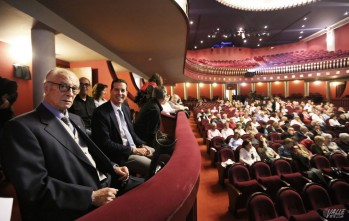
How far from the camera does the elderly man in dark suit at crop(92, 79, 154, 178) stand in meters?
1.96

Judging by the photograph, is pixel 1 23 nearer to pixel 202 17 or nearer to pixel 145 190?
pixel 145 190

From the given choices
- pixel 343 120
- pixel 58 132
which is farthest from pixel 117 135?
pixel 343 120

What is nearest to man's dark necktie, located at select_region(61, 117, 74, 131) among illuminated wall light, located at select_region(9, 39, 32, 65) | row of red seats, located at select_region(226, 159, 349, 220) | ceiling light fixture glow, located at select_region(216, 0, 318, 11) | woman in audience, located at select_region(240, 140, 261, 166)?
row of red seats, located at select_region(226, 159, 349, 220)

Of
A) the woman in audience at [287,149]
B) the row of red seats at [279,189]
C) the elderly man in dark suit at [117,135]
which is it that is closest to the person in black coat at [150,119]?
the elderly man in dark suit at [117,135]

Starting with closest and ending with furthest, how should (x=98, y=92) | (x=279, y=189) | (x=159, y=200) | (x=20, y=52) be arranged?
(x=159, y=200) → (x=279, y=189) → (x=98, y=92) → (x=20, y=52)

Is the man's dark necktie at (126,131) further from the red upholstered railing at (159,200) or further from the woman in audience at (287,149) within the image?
the woman in audience at (287,149)

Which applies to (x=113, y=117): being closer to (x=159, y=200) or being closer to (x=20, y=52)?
(x=159, y=200)

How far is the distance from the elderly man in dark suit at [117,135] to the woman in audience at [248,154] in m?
3.44

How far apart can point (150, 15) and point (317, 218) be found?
4028mm

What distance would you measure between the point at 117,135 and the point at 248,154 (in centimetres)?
386

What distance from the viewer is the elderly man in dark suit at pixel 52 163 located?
3.29ft

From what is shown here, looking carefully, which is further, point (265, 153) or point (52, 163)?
point (265, 153)

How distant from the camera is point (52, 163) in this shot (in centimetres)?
114
